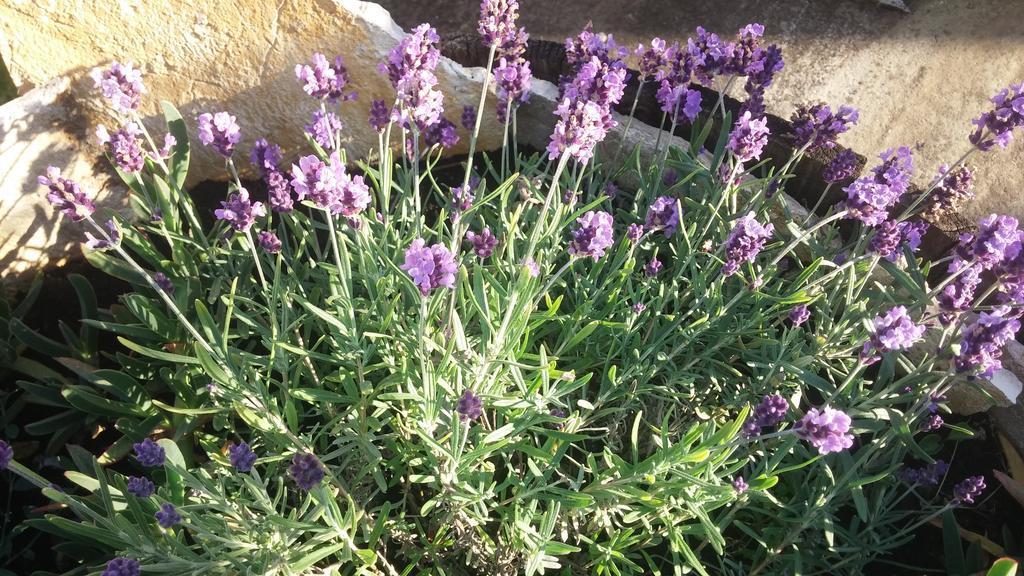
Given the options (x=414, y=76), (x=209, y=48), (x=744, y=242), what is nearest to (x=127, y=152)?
(x=414, y=76)

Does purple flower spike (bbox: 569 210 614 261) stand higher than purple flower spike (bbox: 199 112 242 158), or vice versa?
purple flower spike (bbox: 569 210 614 261)

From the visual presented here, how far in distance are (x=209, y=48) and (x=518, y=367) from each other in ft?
5.50

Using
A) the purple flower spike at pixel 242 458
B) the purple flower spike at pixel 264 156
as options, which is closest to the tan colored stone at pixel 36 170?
the purple flower spike at pixel 264 156

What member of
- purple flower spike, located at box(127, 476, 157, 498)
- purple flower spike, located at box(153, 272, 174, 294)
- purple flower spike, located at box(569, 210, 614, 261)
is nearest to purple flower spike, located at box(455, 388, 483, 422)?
purple flower spike, located at box(569, 210, 614, 261)

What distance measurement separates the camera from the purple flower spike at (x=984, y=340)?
5.22 ft

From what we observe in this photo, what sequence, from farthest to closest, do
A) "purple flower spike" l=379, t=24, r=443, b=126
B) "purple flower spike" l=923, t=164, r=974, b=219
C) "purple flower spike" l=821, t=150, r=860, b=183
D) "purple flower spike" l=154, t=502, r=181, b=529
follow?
"purple flower spike" l=821, t=150, r=860, b=183 < "purple flower spike" l=923, t=164, r=974, b=219 < "purple flower spike" l=379, t=24, r=443, b=126 < "purple flower spike" l=154, t=502, r=181, b=529

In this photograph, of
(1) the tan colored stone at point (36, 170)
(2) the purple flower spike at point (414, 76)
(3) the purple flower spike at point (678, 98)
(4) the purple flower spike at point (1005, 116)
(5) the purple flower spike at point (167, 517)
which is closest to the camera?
(5) the purple flower spike at point (167, 517)

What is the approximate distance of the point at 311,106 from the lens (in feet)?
9.02

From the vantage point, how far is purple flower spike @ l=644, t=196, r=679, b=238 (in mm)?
2006

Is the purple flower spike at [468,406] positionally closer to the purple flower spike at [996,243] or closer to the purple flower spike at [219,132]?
the purple flower spike at [219,132]

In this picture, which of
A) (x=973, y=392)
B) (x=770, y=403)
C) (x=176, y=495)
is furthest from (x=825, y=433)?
(x=176, y=495)

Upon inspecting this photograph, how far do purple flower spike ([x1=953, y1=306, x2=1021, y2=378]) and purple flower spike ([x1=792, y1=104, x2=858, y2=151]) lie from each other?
28.3 inches

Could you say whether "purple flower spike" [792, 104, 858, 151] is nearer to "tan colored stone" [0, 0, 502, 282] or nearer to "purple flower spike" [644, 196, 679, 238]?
"purple flower spike" [644, 196, 679, 238]

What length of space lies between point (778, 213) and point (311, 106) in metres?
1.75
